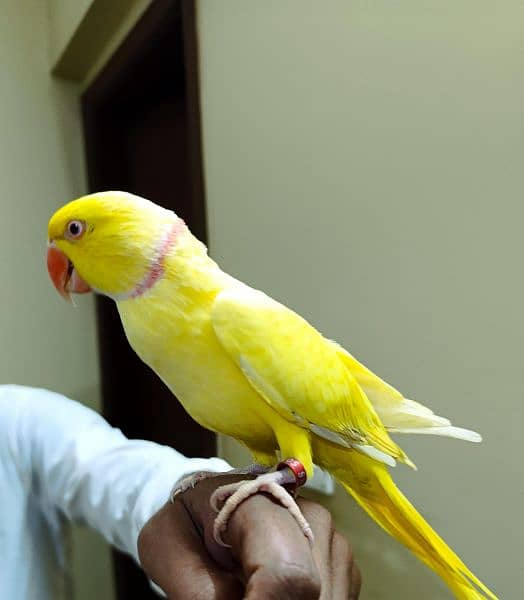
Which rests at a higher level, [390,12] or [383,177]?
[390,12]

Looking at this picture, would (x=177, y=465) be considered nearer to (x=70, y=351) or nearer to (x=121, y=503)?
(x=121, y=503)

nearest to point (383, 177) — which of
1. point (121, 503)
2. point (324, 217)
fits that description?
point (324, 217)

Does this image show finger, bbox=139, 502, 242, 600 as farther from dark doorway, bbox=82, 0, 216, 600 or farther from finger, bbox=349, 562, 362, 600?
dark doorway, bbox=82, 0, 216, 600

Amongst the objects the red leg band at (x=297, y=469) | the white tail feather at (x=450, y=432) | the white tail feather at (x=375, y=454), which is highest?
the white tail feather at (x=450, y=432)

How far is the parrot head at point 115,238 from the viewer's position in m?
0.30

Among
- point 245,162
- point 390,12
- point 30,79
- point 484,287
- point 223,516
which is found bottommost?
point 223,516

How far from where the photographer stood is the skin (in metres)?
0.23

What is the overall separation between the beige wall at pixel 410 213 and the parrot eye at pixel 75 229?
0.94 feet

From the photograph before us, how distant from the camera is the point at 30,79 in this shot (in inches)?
41.2

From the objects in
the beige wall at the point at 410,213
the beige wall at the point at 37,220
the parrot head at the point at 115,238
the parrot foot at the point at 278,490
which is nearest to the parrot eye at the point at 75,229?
the parrot head at the point at 115,238

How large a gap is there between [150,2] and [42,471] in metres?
0.70

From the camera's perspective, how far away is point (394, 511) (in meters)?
0.33

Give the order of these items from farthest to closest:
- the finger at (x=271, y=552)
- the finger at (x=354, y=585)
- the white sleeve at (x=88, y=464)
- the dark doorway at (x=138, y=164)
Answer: the dark doorway at (x=138, y=164)
the white sleeve at (x=88, y=464)
the finger at (x=354, y=585)
the finger at (x=271, y=552)

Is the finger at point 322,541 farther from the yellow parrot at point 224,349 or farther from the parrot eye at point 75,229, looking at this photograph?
the parrot eye at point 75,229
